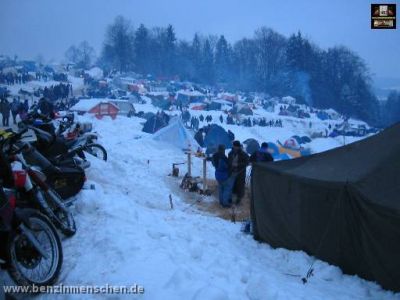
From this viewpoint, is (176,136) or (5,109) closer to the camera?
(176,136)

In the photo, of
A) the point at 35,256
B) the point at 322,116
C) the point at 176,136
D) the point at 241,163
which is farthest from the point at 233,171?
the point at 322,116

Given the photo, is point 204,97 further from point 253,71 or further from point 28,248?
point 28,248

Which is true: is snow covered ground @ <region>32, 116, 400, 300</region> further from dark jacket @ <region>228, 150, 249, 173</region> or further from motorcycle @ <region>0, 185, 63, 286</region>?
dark jacket @ <region>228, 150, 249, 173</region>

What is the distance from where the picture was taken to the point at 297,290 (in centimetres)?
426

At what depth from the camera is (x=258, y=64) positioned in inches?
3194

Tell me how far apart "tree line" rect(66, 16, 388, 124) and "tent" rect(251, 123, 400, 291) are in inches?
2275

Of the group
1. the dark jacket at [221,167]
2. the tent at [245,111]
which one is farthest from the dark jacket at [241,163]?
the tent at [245,111]

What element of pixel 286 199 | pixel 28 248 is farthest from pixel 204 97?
pixel 28 248

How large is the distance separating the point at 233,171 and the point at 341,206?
A: 4.47 m

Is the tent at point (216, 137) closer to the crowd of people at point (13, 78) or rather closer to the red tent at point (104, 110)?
the red tent at point (104, 110)

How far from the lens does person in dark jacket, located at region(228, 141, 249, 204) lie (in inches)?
368

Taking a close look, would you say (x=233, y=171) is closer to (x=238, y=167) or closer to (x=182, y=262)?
(x=238, y=167)

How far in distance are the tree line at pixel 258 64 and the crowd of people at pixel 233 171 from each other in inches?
2171

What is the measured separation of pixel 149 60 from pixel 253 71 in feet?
76.0
